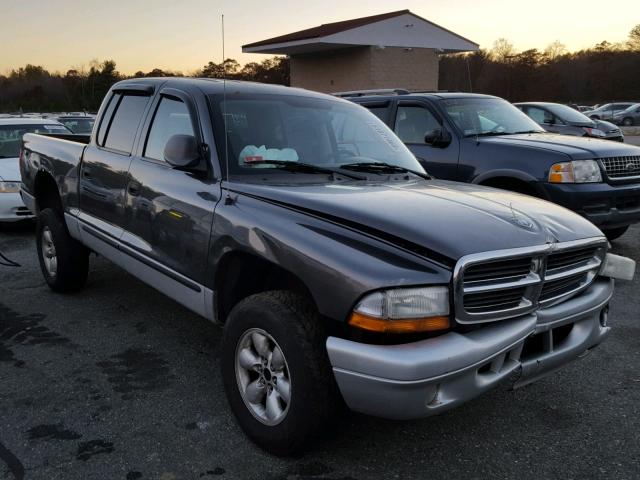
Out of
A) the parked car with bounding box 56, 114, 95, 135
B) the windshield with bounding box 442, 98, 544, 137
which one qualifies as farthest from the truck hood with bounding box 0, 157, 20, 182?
the windshield with bounding box 442, 98, 544, 137

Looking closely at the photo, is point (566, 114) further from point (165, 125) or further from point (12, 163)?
point (165, 125)

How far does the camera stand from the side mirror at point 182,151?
10.9ft

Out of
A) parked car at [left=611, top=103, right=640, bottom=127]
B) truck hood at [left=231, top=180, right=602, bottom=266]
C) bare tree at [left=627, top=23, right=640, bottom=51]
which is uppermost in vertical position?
bare tree at [left=627, top=23, right=640, bottom=51]

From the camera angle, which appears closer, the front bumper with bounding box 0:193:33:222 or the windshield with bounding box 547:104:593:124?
the front bumper with bounding box 0:193:33:222

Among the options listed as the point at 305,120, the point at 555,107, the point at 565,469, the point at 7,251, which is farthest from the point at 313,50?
the point at 565,469

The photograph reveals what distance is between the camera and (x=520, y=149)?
6.33 m

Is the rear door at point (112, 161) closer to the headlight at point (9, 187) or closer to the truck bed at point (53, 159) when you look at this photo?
the truck bed at point (53, 159)

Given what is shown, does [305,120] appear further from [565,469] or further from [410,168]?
[565,469]

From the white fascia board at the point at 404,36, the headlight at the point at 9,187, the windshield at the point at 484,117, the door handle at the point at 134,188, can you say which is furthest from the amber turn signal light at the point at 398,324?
the white fascia board at the point at 404,36

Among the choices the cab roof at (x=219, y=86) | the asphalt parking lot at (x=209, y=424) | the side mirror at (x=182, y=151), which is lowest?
the asphalt parking lot at (x=209, y=424)

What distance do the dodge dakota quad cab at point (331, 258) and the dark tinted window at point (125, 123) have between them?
30 mm

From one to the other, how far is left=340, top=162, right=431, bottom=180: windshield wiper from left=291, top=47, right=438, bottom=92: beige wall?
2141 centimetres

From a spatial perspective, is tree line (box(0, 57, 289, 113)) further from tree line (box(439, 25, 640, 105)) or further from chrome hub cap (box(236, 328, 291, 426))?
tree line (box(439, 25, 640, 105))

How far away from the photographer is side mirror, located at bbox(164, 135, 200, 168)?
3311 mm
